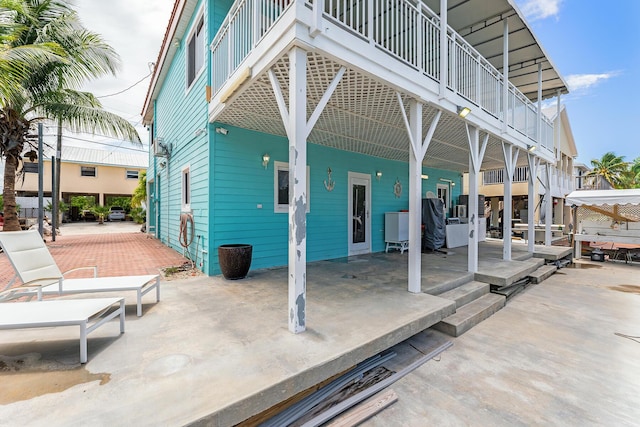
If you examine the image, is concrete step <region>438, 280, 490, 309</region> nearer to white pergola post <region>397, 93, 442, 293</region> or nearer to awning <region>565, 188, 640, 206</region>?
white pergola post <region>397, 93, 442, 293</region>

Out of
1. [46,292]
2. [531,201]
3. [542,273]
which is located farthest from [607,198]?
[46,292]

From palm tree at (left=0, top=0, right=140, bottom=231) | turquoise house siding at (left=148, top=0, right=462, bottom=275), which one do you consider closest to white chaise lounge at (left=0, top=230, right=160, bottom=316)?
turquoise house siding at (left=148, top=0, right=462, bottom=275)

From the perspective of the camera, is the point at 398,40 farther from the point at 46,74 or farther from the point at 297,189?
the point at 46,74

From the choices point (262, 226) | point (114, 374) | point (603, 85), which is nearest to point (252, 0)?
point (262, 226)

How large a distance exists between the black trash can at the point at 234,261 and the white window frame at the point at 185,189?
97.0 inches

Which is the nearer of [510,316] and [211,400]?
[211,400]

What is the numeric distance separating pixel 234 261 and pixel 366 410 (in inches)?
122

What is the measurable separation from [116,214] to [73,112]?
1592 cm

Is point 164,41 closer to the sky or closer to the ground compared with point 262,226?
closer to the sky

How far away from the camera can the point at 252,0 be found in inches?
144

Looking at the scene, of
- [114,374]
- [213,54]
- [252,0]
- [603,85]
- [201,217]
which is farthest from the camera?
[603,85]

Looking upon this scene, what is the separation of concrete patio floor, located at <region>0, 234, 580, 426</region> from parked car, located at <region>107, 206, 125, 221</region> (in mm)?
22837

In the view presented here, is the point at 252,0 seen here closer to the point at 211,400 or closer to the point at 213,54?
the point at 213,54

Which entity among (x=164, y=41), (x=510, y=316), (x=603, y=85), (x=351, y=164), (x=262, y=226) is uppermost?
(x=603, y=85)
